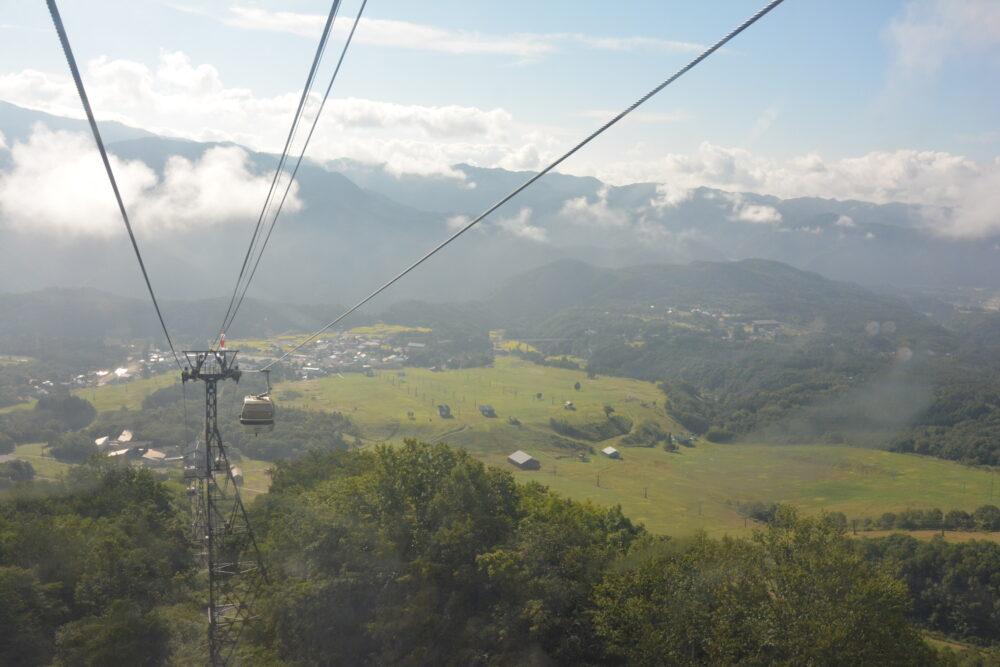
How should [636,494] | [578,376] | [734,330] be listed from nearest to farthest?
1. [636,494]
2. [578,376]
3. [734,330]

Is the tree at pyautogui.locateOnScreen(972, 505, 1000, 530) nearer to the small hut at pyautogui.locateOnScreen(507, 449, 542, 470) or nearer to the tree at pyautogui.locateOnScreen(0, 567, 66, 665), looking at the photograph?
the small hut at pyautogui.locateOnScreen(507, 449, 542, 470)

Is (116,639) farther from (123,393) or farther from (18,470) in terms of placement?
(123,393)

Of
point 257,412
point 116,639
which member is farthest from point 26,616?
point 257,412

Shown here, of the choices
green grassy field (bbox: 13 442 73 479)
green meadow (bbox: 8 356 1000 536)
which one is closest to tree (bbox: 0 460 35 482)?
green grassy field (bbox: 13 442 73 479)

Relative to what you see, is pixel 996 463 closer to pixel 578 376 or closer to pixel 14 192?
pixel 578 376

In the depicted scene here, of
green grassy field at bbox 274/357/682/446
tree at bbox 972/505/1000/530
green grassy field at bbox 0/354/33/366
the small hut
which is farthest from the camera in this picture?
green grassy field at bbox 0/354/33/366

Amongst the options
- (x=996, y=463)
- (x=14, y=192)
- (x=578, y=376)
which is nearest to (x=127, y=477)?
(x=996, y=463)

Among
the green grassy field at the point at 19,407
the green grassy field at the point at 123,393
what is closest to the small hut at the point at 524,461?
the green grassy field at the point at 123,393

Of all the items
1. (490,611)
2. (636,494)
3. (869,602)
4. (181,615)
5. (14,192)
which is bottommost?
(636,494)
